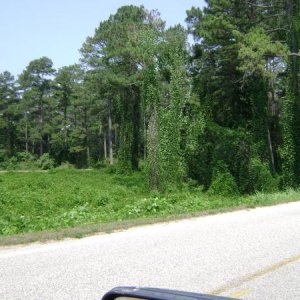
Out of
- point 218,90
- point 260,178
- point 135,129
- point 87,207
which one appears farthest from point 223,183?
point 135,129

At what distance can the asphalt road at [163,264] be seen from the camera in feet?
19.0

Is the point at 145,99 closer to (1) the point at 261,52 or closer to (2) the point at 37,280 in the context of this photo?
(1) the point at 261,52

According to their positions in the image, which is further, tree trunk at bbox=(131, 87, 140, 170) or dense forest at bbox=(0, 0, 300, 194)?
tree trunk at bbox=(131, 87, 140, 170)

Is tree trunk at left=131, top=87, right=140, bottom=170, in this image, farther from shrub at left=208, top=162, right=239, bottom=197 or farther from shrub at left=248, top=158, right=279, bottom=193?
shrub at left=248, top=158, right=279, bottom=193

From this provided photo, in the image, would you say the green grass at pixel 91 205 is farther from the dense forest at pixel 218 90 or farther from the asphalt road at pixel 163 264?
the dense forest at pixel 218 90

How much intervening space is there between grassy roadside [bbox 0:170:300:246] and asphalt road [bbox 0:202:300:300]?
110 cm

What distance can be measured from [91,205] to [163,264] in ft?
50.2

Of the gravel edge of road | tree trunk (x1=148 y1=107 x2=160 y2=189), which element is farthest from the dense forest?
the gravel edge of road

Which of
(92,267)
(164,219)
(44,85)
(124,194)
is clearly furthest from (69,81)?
(92,267)

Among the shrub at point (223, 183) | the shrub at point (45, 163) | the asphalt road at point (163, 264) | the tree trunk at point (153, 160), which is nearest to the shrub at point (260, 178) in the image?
the shrub at point (223, 183)

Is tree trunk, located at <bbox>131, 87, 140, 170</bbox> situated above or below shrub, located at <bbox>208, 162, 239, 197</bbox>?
above

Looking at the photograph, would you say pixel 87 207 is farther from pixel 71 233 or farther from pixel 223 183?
pixel 223 183

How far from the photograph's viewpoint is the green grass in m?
12.7

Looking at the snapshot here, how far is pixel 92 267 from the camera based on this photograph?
22.2 feet
